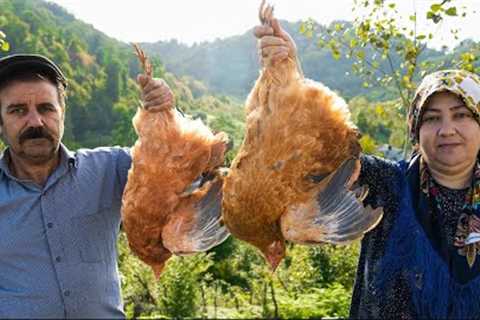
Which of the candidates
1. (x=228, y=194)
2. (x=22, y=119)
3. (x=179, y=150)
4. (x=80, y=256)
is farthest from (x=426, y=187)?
(x=22, y=119)

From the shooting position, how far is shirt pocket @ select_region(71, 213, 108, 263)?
3007 millimetres

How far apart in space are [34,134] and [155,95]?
0.70 metres

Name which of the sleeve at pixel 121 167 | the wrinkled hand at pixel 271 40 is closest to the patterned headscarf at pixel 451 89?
the wrinkled hand at pixel 271 40

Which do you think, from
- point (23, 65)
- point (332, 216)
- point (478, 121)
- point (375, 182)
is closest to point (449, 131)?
point (478, 121)

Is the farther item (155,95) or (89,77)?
(89,77)

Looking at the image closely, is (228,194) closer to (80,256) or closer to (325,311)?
(80,256)

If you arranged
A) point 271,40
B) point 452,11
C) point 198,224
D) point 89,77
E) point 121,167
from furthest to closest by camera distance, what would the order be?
1. point 89,77
2. point 452,11
3. point 121,167
4. point 198,224
5. point 271,40

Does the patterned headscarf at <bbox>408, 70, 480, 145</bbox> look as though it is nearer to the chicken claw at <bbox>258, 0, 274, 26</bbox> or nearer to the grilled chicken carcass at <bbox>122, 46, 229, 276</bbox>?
the chicken claw at <bbox>258, 0, 274, 26</bbox>

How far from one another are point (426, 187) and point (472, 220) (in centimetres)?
27

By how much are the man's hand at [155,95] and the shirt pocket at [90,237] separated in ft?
2.48

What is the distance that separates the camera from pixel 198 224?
106 inches

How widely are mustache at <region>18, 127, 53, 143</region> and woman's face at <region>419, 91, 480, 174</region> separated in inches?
76.9

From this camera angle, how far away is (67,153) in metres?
3.12

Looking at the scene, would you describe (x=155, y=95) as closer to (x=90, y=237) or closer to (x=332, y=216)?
(x=90, y=237)
